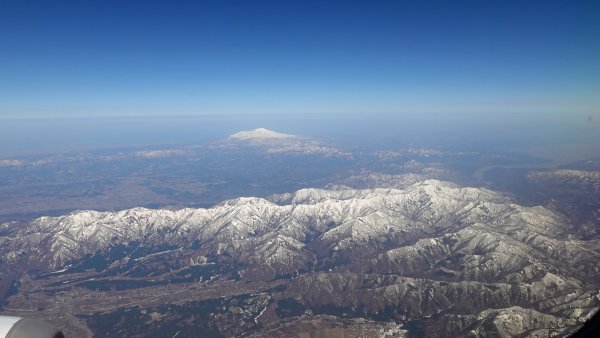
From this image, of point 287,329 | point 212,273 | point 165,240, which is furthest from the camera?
point 165,240

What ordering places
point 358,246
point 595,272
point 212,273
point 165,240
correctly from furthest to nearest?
1. point 165,240
2. point 358,246
3. point 212,273
4. point 595,272

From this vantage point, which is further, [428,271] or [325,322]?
[428,271]

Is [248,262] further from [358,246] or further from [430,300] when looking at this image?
[430,300]

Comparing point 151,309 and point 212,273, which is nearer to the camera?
point 151,309

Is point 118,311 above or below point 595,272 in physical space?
below

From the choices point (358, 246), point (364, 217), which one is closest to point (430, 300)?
point (358, 246)

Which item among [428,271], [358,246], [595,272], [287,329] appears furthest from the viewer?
[358,246]

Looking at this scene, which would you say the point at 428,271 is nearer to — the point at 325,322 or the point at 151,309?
the point at 325,322

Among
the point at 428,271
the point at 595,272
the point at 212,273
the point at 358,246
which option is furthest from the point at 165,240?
the point at 595,272

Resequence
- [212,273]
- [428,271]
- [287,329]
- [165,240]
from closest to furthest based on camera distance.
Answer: [287,329] < [428,271] < [212,273] < [165,240]
